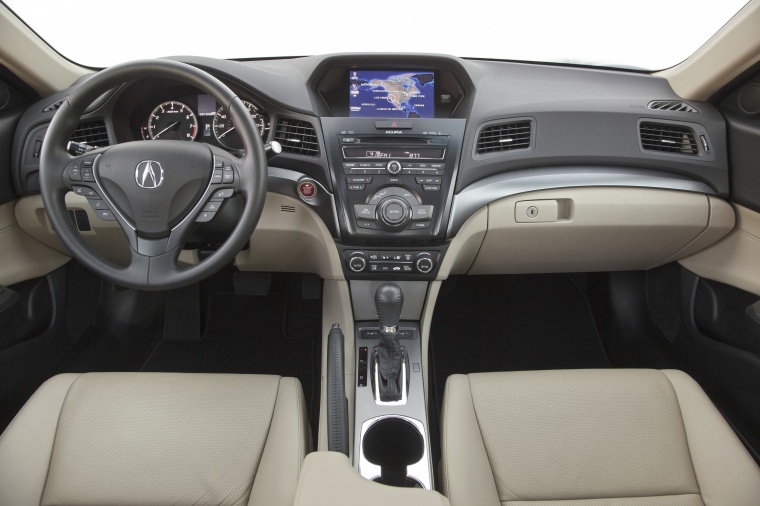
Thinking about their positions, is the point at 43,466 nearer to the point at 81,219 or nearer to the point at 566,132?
the point at 81,219

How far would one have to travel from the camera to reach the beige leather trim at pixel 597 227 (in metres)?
1.72

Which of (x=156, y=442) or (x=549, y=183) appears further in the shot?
(x=549, y=183)

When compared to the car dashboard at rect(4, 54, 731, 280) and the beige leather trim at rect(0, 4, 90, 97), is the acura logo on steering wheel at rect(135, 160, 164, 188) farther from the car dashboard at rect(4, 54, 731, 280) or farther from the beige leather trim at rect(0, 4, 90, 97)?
the beige leather trim at rect(0, 4, 90, 97)

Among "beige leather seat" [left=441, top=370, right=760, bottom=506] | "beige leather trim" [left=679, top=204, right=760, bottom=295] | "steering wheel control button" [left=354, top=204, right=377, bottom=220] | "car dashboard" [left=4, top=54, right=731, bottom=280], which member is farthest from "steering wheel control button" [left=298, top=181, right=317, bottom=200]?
"beige leather trim" [left=679, top=204, right=760, bottom=295]

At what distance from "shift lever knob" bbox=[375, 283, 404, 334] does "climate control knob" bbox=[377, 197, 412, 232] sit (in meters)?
0.19

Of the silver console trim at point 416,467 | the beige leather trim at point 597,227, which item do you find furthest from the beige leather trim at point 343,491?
the beige leather trim at point 597,227

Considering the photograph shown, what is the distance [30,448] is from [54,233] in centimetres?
80

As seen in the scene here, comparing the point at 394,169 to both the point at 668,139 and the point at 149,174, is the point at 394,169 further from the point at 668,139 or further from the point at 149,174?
the point at 668,139

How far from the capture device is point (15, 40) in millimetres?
1630

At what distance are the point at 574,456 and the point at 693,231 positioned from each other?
0.95 metres

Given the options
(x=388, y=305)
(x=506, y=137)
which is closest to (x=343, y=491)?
(x=388, y=305)

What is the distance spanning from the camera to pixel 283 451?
49.9 inches

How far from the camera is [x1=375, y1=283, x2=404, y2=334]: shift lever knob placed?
63.0 inches

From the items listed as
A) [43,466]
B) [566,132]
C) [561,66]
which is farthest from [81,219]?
[561,66]
